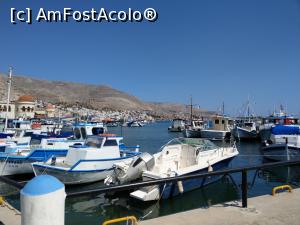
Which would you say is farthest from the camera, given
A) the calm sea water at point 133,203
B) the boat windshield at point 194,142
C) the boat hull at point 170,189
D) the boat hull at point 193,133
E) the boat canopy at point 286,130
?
the boat hull at point 193,133

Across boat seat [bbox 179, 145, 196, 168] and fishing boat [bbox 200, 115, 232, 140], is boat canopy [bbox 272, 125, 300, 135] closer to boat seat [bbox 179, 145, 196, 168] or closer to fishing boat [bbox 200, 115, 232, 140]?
boat seat [bbox 179, 145, 196, 168]

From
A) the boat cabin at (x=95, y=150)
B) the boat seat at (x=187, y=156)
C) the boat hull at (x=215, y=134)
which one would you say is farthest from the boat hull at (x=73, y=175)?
the boat hull at (x=215, y=134)

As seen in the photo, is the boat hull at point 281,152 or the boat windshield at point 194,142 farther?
the boat hull at point 281,152

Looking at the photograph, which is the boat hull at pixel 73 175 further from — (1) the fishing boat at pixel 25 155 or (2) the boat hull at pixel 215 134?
(2) the boat hull at pixel 215 134

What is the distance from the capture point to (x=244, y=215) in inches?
207

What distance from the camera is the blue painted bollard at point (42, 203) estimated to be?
3.34 meters

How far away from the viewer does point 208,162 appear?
15.5 metres

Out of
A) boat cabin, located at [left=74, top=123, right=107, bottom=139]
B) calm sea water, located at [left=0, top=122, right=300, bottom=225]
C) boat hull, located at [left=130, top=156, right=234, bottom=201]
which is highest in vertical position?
boat cabin, located at [left=74, top=123, right=107, bottom=139]

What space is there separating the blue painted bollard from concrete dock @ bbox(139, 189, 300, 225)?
1.84 m

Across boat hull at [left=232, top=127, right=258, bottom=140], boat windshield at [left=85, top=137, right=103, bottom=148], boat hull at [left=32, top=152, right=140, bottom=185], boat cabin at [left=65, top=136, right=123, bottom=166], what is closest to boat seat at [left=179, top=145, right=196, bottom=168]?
boat cabin at [left=65, top=136, right=123, bottom=166]

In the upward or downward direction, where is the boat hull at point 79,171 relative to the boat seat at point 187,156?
downward

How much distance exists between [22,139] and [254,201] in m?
25.3

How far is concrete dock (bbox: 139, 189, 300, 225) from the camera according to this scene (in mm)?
4957

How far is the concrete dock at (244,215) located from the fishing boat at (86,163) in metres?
11.5
